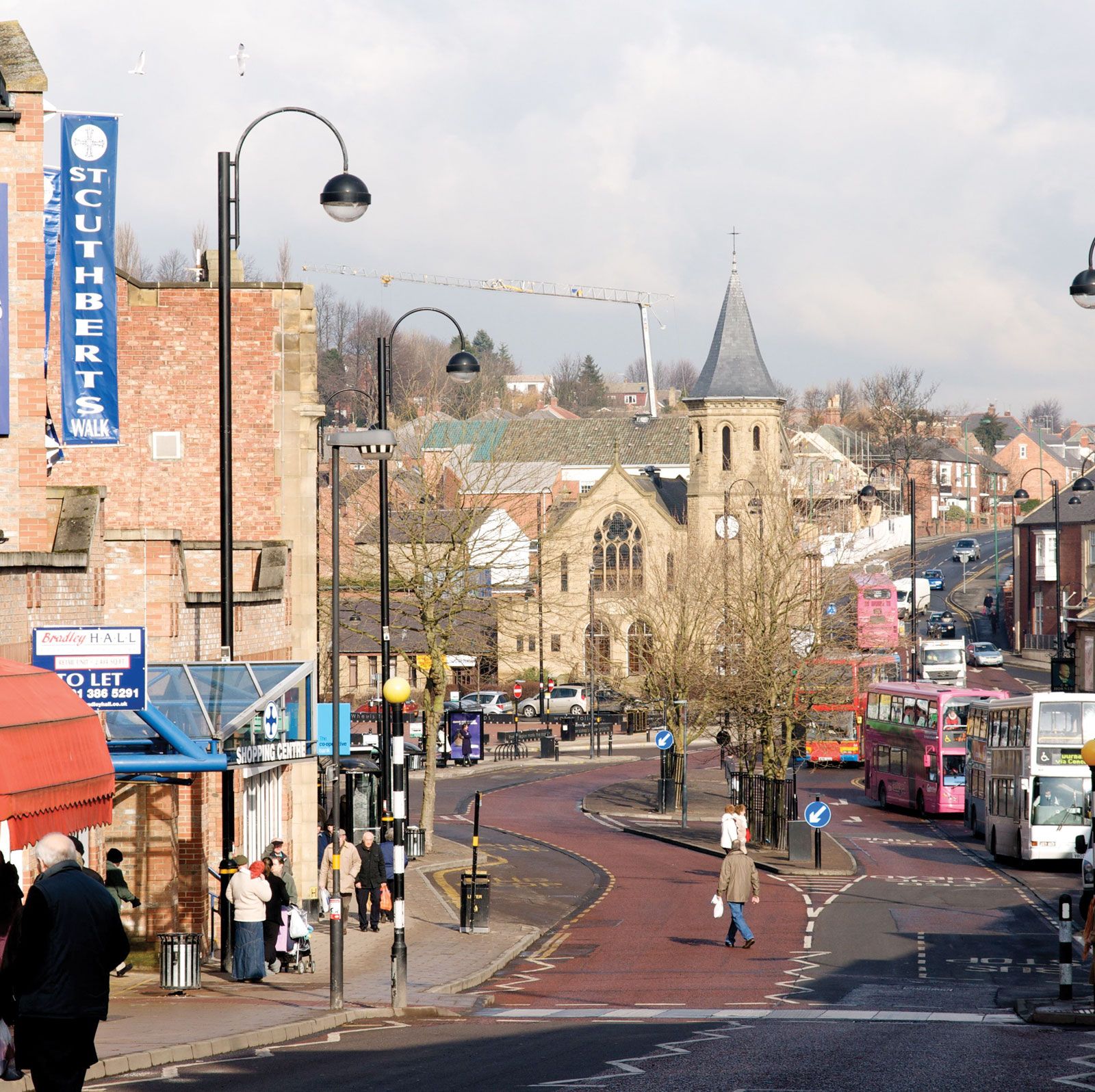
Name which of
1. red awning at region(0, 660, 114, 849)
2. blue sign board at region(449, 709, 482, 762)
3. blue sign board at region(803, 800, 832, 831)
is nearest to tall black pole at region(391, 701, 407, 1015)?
red awning at region(0, 660, 114, 849)

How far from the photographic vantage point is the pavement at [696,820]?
35500mm

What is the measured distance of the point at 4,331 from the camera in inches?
675

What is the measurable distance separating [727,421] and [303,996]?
84.0m

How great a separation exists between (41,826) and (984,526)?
158 m

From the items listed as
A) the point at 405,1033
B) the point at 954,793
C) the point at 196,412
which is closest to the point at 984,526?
the point at 954,793

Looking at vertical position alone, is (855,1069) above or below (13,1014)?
below

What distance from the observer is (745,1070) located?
13.4m

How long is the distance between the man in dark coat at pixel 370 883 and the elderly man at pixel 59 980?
16.5 m

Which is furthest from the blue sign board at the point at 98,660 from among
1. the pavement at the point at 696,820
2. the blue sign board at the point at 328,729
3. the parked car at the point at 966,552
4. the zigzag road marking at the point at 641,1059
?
the parked car at the point at 966,552

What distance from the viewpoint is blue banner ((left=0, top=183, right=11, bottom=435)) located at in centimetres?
1702

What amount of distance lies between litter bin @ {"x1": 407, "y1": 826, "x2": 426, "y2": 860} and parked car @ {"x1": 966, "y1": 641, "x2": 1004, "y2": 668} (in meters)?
56.9

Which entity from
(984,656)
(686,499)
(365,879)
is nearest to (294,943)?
(365,879)

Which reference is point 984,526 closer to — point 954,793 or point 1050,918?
point 954,793

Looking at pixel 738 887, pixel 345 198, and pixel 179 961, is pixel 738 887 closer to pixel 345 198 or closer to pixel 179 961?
pixel 179 961
